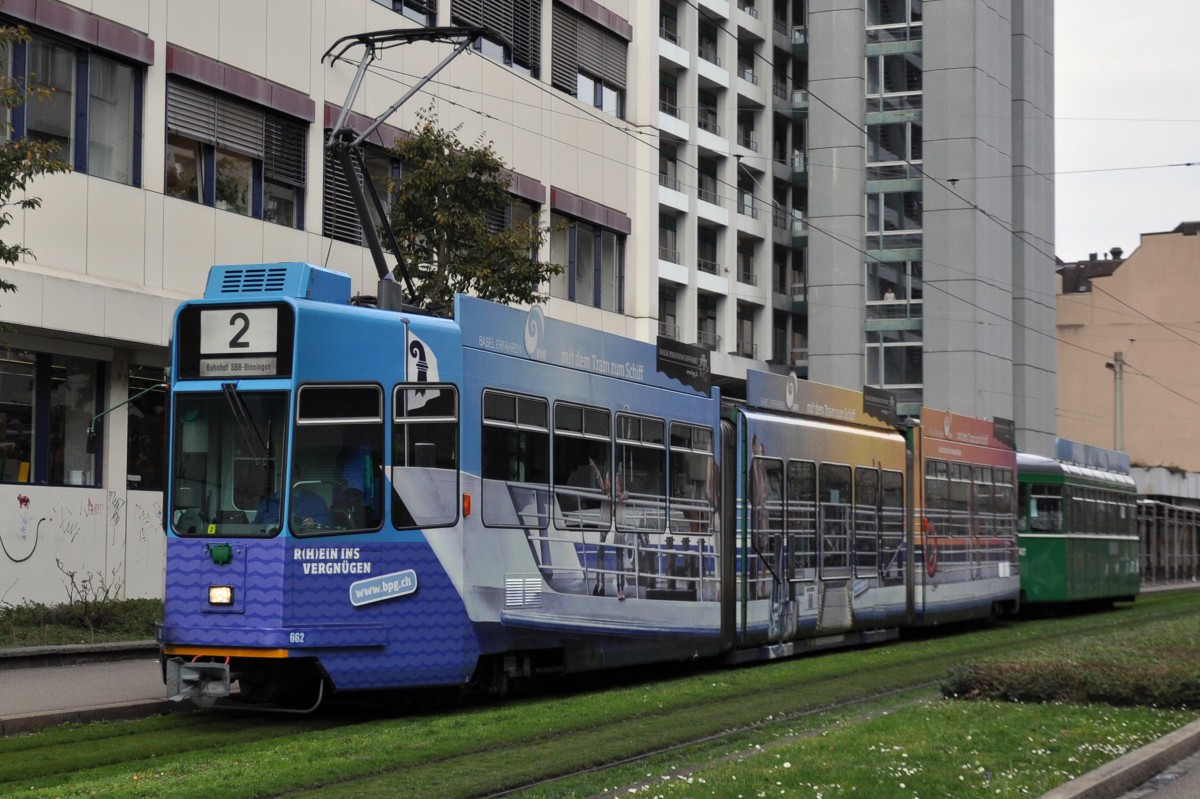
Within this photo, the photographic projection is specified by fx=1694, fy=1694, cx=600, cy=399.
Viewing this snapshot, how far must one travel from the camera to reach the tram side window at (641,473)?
16.7 metres

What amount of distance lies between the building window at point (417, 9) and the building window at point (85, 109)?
25.0 feet

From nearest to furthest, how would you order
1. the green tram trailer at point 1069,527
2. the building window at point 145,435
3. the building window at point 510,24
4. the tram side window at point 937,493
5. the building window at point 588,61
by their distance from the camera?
the building window at point 145,435 → the tram side window at point 937,493 → the green tram trailer at point 1069,527 → the building window at point 510,24 → the building window at point 588,61

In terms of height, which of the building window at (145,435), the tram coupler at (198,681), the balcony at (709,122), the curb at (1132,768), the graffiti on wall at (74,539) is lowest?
the curb at (1132,768)

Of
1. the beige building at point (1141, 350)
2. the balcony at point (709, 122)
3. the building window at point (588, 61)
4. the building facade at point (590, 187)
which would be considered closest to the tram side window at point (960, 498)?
the building facade at point (590, 187)

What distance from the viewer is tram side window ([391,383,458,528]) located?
13492mm

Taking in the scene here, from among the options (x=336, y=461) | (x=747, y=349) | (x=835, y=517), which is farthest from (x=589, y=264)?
(x=336, y=461)

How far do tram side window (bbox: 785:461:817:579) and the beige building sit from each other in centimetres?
6291

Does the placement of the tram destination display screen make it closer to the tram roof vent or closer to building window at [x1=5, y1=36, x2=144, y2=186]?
the tram roof vent

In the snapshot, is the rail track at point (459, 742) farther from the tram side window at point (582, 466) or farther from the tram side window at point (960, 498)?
the tram side window at point (960, 498)

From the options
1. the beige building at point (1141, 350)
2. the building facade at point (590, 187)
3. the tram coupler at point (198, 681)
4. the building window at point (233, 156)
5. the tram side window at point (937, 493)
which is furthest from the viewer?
the beige building at point (1141, 350)

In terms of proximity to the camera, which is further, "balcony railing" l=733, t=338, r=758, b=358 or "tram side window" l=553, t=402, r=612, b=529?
"balcony railing" l=733, t=338, r=758, b=358

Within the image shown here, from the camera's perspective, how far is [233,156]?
27344 mm

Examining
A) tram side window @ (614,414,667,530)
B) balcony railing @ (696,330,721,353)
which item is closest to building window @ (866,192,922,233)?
balcony railing @ (696,330,721,353)

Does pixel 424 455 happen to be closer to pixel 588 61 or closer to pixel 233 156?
pixel 233 156
